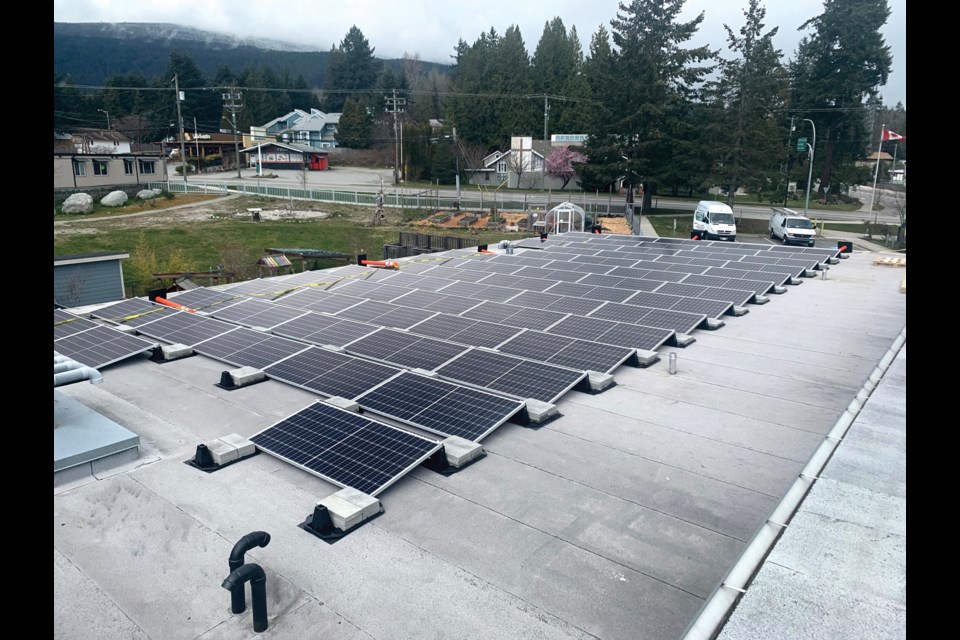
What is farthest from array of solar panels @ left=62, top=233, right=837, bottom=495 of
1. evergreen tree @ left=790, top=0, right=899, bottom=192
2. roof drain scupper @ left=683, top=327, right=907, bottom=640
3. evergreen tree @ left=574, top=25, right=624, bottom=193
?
evergreen tree @ left=790, top=0, right=899, bottom=192

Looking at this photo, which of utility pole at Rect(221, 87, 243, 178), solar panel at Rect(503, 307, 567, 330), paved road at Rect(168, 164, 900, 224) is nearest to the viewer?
solar panel at Rect(503, 307, 567, 330)

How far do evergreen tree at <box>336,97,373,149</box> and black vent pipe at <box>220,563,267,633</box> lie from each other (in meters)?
126

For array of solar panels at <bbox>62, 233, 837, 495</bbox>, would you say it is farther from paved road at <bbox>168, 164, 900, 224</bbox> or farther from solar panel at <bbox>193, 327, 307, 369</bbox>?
paved road at <bbox>168, 164, 900, 224</bbox>

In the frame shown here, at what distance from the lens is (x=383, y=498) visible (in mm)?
9008

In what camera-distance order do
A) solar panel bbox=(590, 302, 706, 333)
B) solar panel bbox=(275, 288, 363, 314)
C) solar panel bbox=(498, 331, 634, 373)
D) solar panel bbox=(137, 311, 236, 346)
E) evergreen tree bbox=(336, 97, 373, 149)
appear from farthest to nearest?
evergreen tree bbox=(336, 97, 373, 149), solar panel bbox=(275, 288, 363, 314), solar panel bbox=(590, 302, 706, 333), solar panel bbox=(137, 311, 236, 346), solar panel bbox=(498, 331, 634, 373)

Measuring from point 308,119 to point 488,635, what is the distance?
145m

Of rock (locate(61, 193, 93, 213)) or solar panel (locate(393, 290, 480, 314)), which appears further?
rock (locate(61, 193, 93, 213))

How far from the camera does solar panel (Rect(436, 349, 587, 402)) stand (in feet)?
40.9

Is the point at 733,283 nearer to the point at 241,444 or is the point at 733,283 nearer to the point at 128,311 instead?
the point at 241,444

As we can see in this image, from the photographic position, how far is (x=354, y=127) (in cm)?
12512

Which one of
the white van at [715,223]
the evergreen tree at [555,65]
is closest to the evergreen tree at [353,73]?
the evergreen tree at [555,65]

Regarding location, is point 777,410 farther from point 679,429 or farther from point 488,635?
point 488,635

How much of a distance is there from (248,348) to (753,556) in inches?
496
